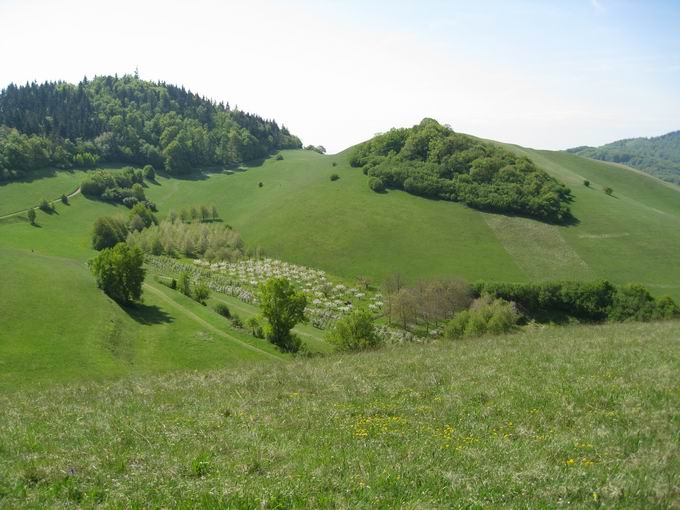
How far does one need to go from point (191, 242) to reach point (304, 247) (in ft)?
110

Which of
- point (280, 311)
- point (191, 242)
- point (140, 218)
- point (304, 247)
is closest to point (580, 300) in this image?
point (280, 311)

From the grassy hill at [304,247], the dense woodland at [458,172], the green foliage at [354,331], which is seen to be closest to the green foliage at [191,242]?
the grassy hill at [304,247]

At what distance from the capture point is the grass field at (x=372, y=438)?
28.8 feet

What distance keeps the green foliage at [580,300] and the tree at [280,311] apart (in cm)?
A: 4215

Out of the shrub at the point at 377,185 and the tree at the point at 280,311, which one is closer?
the tree at the point at 280,311

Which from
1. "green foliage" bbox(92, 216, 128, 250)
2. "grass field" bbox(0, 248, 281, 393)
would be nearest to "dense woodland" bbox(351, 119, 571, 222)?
"green foliage" bbox(92, 216, 128, 250)

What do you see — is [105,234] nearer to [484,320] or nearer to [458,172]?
[484,320]

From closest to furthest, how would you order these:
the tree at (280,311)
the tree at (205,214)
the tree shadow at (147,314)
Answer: the tree shadow at (147,314), the tree at (280,311), the tree at (205,214)

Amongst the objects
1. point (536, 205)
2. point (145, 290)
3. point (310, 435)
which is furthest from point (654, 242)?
point (310, 435)

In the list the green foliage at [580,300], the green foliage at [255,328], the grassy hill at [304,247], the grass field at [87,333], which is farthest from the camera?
the green foliage at [580,300]

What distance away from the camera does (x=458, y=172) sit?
509 feet

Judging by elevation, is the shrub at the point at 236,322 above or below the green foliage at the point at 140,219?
below

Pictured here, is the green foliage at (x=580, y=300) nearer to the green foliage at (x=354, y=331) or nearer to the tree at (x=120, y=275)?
the green foliage at (x=354, y=331)

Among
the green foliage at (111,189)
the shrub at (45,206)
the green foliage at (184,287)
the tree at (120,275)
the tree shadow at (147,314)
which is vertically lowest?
the tree shadow at (147,314)
